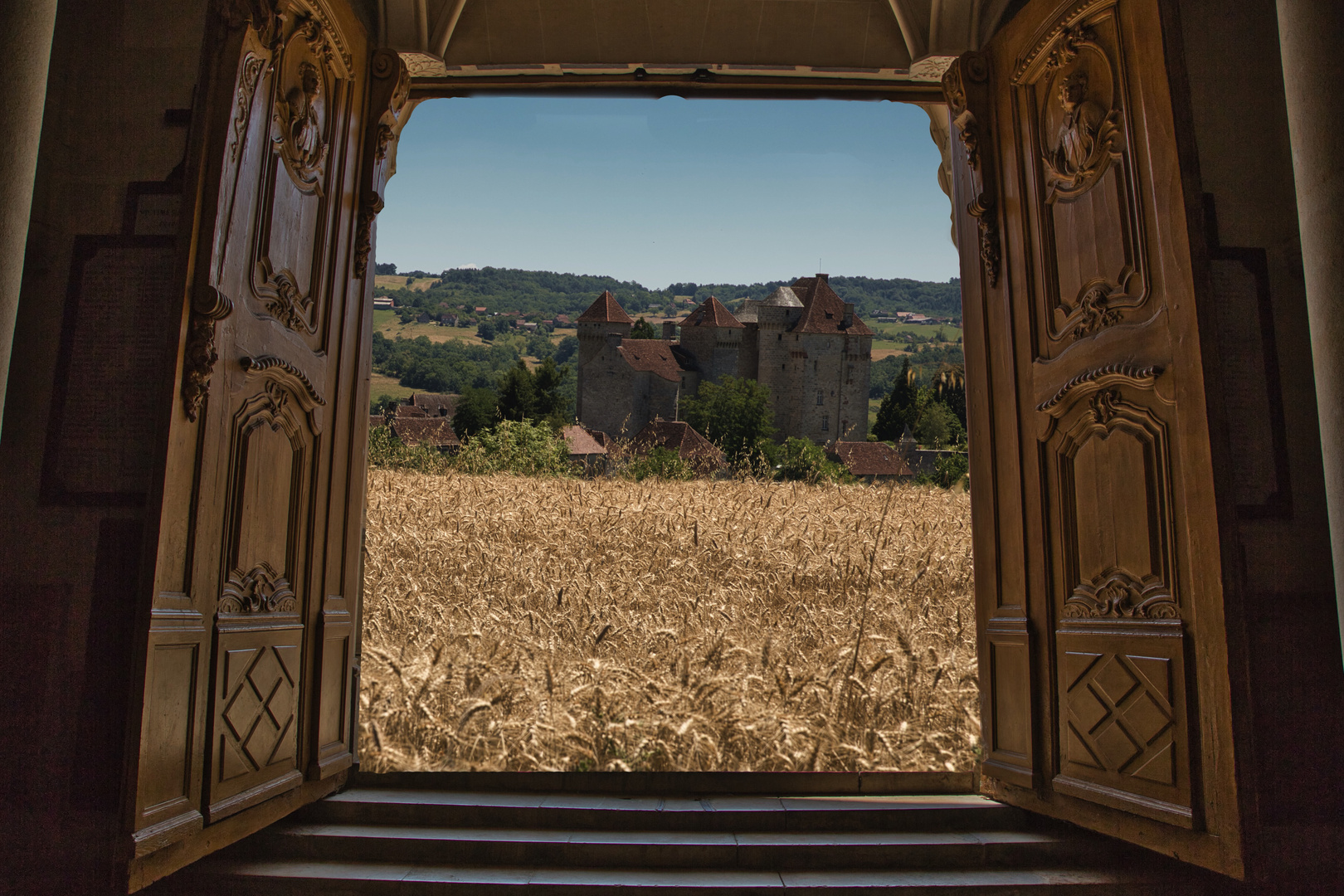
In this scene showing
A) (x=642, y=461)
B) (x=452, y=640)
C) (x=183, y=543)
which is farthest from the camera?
(x=642, y=461)

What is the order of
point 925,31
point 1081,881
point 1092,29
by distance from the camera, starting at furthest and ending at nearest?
point 925,31, point 1092,29, point 1081,881

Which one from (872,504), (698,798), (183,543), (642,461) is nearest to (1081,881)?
(698,798)

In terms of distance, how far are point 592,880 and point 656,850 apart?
278 mm

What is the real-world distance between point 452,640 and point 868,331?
56826 mm

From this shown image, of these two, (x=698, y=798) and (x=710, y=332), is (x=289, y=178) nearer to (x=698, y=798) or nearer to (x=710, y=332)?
(x=698, y=798)

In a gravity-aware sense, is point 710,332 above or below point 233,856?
above

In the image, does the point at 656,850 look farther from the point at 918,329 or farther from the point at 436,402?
the point at 918,329

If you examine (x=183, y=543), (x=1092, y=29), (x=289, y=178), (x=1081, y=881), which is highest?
(x=1092, y=29)

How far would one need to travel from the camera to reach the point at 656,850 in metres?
3.16

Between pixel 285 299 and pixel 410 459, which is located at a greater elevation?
pixel 410 459

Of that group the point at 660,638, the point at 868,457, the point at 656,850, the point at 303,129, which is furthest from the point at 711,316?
the point at 656,850

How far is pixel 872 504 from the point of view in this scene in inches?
327

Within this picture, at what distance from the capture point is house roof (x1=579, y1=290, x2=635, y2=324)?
5866 cm

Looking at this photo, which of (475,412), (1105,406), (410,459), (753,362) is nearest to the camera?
(1105,406)
